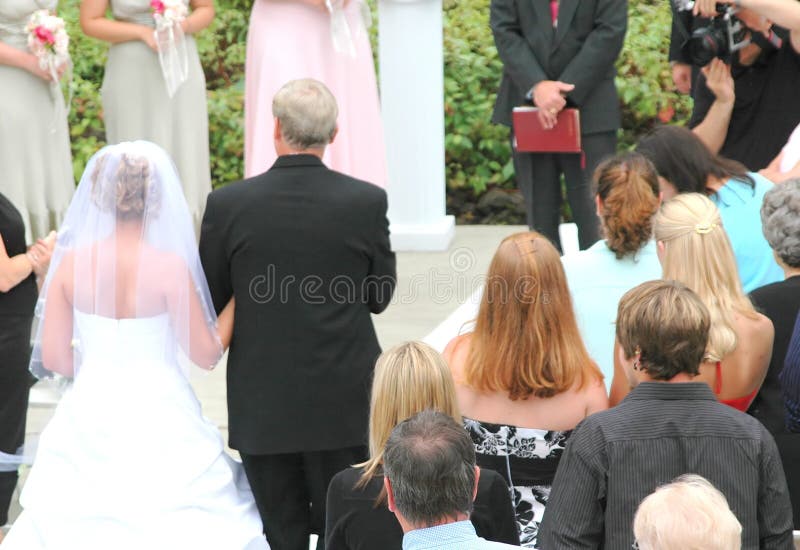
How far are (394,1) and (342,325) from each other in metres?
4.57

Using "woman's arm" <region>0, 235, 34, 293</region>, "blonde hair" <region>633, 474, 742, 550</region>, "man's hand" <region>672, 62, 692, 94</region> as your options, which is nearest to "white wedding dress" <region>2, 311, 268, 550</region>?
"woman's arm" <region>0, 235, 34, 293</region>

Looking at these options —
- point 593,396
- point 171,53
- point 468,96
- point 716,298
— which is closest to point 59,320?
point 593,396

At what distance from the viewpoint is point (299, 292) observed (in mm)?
4219

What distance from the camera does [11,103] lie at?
7.39 meters

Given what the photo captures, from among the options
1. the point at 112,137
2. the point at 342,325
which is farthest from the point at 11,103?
the point at 342,325

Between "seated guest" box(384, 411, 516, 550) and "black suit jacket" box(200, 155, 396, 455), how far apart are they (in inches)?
57.5

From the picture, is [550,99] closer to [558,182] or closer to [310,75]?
[558,182]

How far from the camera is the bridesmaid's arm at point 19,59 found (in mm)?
7246

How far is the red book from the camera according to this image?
21.9 ft

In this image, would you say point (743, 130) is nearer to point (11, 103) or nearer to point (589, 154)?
point (589, 154)

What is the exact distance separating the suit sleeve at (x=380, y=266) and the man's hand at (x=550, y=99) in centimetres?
248

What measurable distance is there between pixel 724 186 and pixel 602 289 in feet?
3.11

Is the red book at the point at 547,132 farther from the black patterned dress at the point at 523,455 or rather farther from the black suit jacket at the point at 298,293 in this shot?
the black patterned dress at the point at 523,455

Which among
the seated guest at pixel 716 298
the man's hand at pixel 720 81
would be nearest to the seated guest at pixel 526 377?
the seated guest at pixel 716 298
